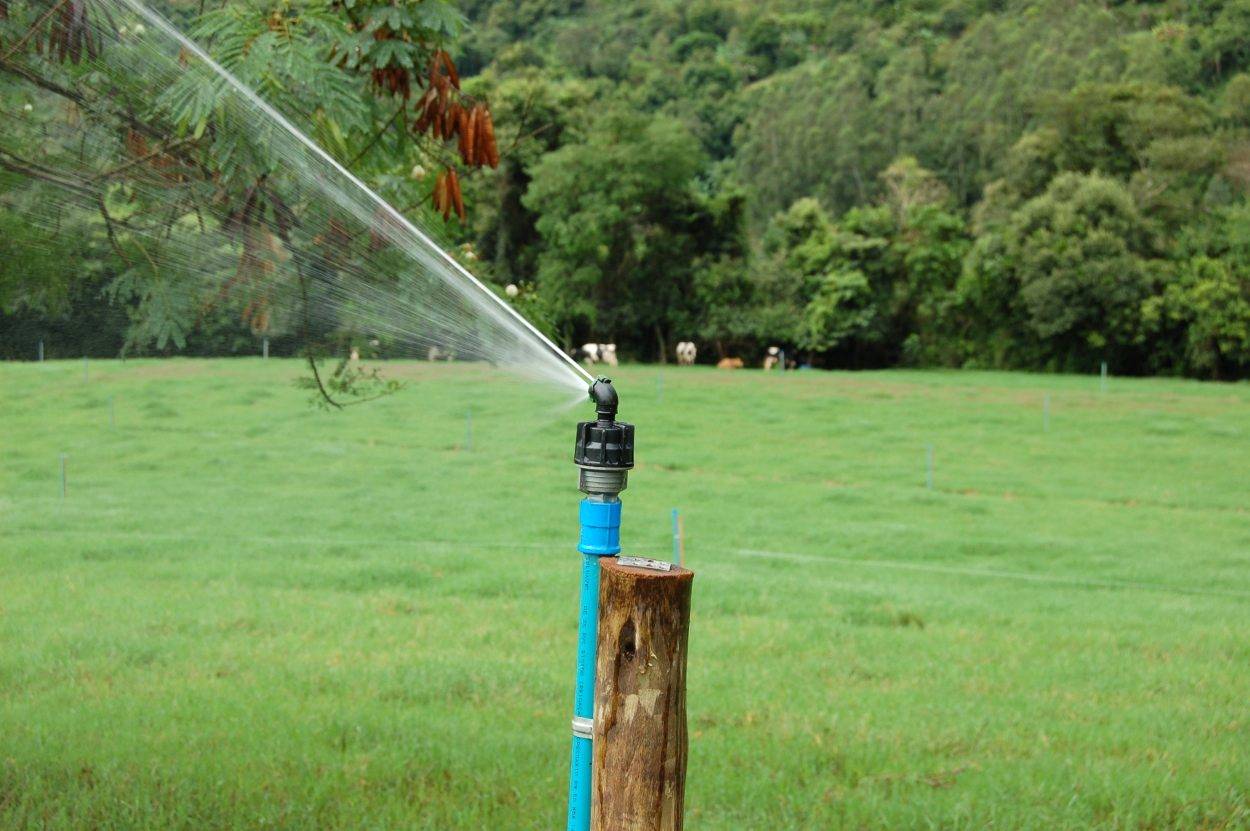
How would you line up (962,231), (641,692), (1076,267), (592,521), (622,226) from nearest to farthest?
1. (641,692)
2. (592,521)
3. (1076,267)
4. (622,226)
5. (962,231)

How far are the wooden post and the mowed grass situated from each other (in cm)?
99

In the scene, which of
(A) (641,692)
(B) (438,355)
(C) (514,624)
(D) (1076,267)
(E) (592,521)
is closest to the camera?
(A) (641,692)

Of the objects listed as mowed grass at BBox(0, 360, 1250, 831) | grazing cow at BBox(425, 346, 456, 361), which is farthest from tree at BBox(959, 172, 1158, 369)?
grazing cow at BBox(425, 346, 456, 361)

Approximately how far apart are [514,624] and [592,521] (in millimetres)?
5251

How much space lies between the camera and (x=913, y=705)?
6.17 m

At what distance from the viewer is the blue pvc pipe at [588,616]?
2.74m

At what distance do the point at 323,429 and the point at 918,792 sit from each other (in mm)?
14510

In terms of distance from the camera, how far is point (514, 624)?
309 inches

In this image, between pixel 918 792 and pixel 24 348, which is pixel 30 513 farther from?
pixel 918 792

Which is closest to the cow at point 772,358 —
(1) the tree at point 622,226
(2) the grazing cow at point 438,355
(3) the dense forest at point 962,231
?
(3) the dense forest at point 962,231

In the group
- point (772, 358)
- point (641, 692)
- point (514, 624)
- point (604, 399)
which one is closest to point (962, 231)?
point (772, 358)

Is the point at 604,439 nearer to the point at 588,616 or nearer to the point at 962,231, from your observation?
the point at 588,616

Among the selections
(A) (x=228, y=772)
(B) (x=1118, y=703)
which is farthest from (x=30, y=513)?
(B) (x=1118, y=703)

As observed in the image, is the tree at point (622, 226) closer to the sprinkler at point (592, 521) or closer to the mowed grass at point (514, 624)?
the mowed grass at point (514, 624)
